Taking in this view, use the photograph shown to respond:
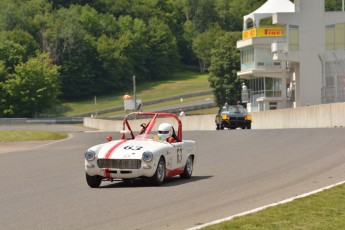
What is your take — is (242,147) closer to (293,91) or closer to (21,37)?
(293,91)

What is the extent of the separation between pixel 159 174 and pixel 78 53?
15571cm

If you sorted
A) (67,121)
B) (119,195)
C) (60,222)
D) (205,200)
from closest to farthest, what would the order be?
(60,222), (205,200), (119,195), (67,121)

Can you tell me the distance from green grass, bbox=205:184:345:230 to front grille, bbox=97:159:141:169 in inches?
170

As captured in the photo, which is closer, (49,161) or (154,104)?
(49,161)

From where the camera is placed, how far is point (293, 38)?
87.2 metres

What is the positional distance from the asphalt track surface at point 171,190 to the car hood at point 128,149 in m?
0.58

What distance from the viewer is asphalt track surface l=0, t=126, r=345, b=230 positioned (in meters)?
13.4

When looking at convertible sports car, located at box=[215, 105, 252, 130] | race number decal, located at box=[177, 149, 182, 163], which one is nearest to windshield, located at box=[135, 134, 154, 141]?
race number decal, located at box=[177, 149, 182, 163]

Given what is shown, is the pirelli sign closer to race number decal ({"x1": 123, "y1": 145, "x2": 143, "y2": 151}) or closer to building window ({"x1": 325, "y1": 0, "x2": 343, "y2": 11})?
race number decal ({"x1": 123, "y1": 145, "x2": 143, "y2": 151})

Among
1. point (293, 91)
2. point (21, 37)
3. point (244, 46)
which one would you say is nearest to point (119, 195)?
point (293, 91)

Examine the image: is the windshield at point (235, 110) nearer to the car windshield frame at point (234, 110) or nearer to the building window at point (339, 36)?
the car windshield frame at point (234, 110)

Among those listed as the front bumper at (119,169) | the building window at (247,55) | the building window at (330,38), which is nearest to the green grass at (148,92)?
the building window at (247,55)

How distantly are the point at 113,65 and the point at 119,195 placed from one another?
158516 mm

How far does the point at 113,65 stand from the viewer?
17450 centimetres
